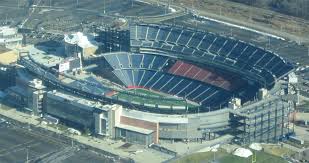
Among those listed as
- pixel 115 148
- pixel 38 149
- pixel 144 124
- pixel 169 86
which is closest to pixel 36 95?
pixel 38 149

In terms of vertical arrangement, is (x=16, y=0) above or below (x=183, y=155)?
above

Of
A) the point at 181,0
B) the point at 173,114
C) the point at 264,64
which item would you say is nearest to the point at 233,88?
the point at 264,64

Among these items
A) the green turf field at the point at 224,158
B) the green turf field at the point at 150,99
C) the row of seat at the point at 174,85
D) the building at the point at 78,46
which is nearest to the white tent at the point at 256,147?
the green turf field at the point at 224,158

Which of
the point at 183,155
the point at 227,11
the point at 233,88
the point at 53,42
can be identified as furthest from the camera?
the point at 227,11

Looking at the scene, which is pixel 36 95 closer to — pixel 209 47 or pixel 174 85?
pixel 174 85

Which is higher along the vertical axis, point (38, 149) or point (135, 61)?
point (135, 61)

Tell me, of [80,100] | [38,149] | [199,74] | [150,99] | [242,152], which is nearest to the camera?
[242,152]

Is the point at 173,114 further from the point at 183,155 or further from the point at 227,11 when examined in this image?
the point at 227,11

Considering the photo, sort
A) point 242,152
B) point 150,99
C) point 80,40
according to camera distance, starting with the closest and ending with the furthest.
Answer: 1. point 242,152
2. point 150,99
3. point 80,40

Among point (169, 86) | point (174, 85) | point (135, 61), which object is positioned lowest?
point (169, 86)
